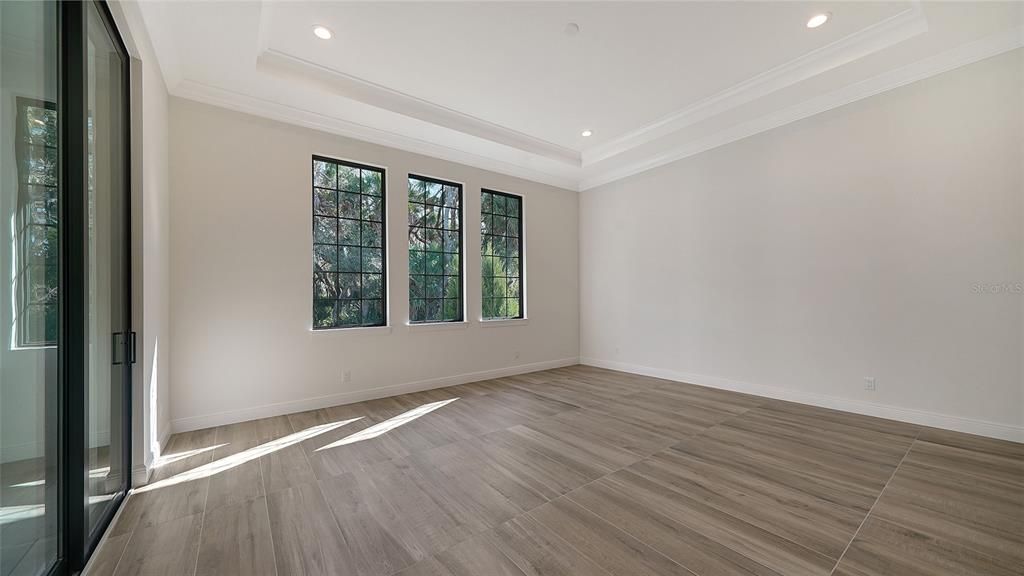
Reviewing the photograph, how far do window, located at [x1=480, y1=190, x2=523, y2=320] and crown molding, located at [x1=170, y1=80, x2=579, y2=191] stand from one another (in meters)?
0.46

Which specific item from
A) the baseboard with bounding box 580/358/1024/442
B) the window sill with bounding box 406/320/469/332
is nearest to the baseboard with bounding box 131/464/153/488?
the window sill with bounding box 406/320/469/332

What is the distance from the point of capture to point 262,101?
146 inches

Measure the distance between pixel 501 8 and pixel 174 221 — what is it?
3.29 m

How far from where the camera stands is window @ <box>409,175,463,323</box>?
490 cm

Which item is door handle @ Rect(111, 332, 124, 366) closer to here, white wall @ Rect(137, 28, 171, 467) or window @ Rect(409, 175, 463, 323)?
white wall @ Rect(137, 28, 171, 467)

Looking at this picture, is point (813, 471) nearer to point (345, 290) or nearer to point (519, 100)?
point (519, 100)

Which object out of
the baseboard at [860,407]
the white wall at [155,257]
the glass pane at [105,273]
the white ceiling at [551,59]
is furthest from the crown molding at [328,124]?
the baseboard at [860,407]

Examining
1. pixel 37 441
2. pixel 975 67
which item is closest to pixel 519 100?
pixel 975 67

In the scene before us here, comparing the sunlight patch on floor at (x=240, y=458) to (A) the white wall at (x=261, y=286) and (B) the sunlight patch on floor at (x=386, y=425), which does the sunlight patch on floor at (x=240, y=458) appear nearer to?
(B) the sunlight patch on floor at (x=386, y=425)

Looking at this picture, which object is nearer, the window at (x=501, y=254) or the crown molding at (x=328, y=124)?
the crown molding at (x=328, y=124)

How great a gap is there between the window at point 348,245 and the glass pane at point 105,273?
6.02 feet

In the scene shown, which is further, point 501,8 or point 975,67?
point 975,67

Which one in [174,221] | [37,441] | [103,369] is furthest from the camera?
[174,221]

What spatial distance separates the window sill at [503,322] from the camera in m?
5.47
